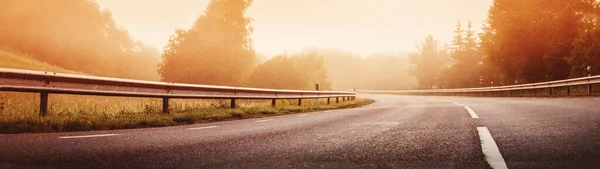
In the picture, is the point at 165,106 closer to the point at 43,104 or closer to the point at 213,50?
the point at 43,104

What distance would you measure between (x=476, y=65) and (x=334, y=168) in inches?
2624

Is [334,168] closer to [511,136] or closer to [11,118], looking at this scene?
[511,136]

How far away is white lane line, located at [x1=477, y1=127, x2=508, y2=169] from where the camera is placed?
9.35 ft

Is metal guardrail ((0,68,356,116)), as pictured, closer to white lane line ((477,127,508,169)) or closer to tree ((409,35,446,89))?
white lane line ((477,127,508,169))

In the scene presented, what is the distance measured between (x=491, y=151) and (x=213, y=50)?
104 feet

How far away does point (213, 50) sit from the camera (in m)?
33.5

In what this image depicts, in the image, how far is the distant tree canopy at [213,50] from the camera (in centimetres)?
3316

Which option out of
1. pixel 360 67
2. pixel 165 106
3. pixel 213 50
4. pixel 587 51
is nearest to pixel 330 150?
pixel 165 106

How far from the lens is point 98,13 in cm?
4134

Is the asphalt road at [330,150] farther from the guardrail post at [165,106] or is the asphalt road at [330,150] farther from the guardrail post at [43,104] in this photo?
the guardrail post at [165,106]

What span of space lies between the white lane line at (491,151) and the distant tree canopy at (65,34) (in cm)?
3360

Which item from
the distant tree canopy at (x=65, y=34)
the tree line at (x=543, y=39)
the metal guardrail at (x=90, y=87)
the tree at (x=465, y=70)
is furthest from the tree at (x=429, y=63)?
the metal guardrail at (x=90, y=87)

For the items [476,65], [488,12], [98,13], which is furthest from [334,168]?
[476,65]

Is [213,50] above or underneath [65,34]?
underneath
